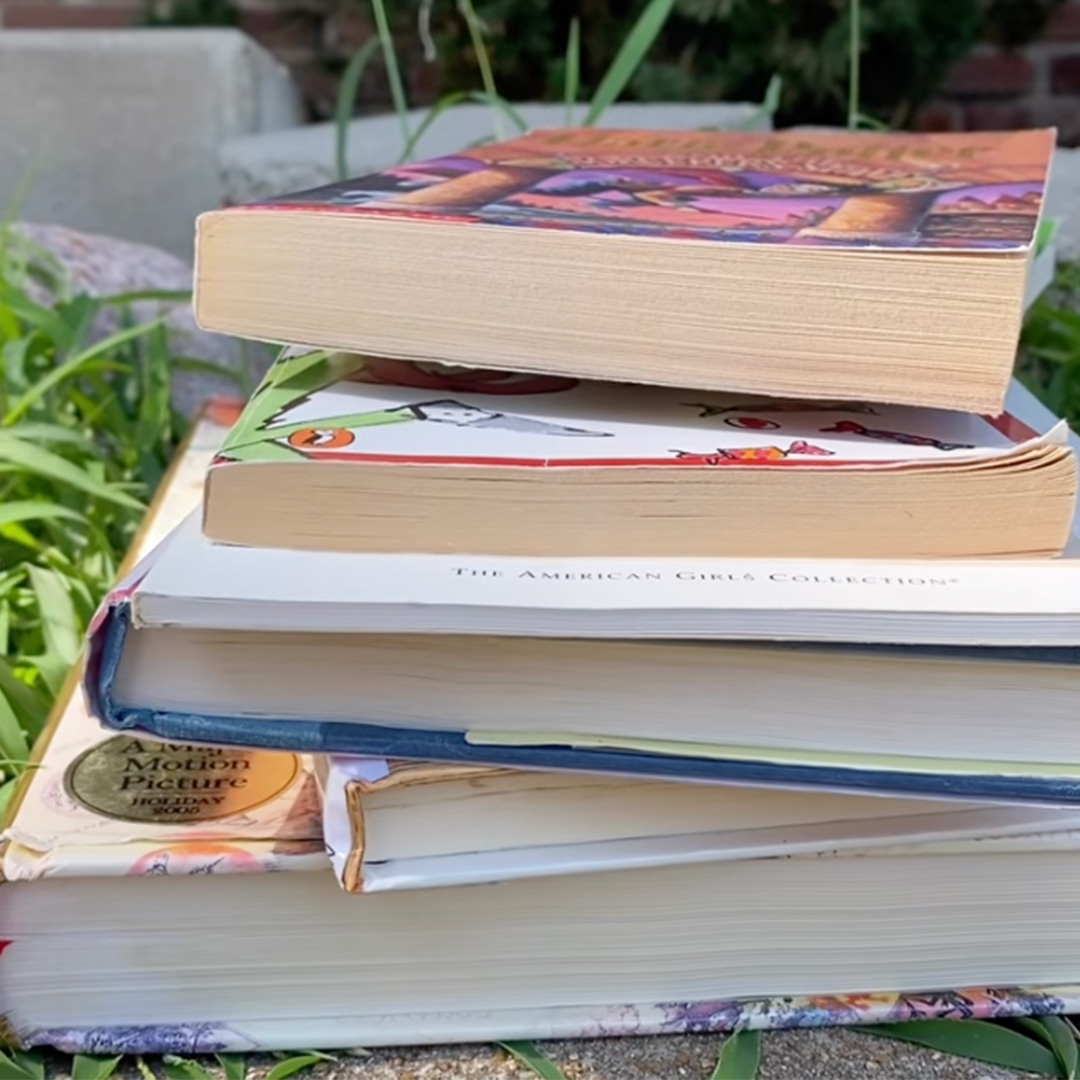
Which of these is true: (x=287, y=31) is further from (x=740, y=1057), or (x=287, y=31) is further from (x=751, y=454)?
(x=740, y=1057)

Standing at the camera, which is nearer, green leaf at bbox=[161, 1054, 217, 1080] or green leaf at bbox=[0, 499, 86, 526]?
green leaf at bbox=[161, 1054, 217, 1080]

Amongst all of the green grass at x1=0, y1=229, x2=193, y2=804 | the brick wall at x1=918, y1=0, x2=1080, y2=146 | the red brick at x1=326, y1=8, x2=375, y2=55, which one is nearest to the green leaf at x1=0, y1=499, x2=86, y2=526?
the green grass at x1=0, y1=229, x2=193, y2=804

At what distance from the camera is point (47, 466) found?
0.80m

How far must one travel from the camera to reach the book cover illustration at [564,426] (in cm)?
49

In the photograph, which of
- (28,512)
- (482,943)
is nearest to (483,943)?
(482,943)

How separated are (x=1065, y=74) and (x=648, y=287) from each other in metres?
2.08

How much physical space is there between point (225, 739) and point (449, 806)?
92 millimetres

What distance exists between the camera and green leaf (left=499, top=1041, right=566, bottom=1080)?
20.2 inches

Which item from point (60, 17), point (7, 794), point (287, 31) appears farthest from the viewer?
point (60, 17)

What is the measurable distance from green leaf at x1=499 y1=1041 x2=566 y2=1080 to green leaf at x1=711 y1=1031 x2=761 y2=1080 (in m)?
0.07

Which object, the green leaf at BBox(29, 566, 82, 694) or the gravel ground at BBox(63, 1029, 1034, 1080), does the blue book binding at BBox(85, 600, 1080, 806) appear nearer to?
the gravel ground at BBox(63, 1029, 1034, 1080)

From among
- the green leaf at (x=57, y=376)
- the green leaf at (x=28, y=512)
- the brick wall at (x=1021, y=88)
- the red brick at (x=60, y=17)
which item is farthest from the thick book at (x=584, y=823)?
the red brick at (x=60, y=17)

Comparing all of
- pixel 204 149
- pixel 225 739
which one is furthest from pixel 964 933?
pixel 204 149

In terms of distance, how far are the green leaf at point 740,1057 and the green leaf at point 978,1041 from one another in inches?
2.0
